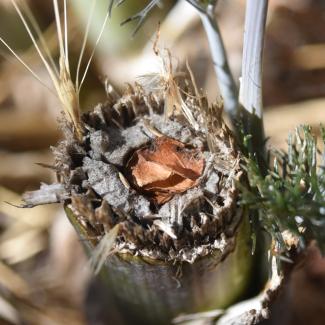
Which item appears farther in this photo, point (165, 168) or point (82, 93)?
point (82, 93)

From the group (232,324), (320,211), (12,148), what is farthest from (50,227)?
(320,211)

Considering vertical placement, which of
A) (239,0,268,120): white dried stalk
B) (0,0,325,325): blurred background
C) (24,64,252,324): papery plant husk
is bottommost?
(0,0,325,325): blurred background

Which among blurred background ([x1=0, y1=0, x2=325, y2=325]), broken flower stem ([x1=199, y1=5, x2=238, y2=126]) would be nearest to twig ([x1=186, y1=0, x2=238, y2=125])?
broken flower stem ([x1=199, y1=5, x2=238, y2=126])

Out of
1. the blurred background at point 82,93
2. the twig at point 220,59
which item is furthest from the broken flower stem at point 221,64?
the blurred background at point 82,93

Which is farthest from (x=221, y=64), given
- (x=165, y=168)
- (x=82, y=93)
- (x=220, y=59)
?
(x=82, y=93)

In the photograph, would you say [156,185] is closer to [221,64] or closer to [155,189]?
[155,189]

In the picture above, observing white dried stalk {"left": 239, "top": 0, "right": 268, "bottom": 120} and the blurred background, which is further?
the blurred background

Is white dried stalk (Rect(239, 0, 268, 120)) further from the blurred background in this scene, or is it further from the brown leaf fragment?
the blurred background
